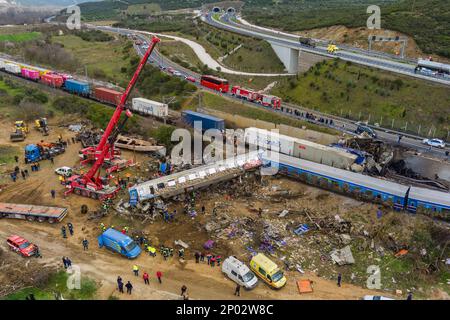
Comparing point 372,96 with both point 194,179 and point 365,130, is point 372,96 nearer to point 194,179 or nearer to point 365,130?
point 365,130

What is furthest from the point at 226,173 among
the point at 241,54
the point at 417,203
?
the point at 241,54

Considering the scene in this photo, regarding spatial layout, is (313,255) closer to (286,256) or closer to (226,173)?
(286,256)

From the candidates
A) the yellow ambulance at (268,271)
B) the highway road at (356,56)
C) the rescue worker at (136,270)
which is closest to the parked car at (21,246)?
the rescue worker at (136,270)

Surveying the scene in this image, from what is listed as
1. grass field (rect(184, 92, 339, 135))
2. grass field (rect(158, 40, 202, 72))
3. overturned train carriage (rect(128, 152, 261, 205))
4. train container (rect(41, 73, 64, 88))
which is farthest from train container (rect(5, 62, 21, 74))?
overturned train carriage (rect(128, 152, 261, 205))

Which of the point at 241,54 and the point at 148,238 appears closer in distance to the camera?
the point at 148,238

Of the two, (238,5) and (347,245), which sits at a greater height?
(238,5)
